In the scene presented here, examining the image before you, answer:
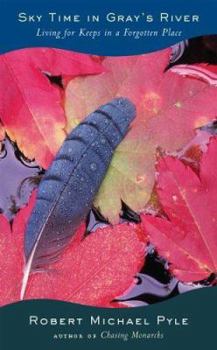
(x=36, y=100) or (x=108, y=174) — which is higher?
(x=36, y=100)

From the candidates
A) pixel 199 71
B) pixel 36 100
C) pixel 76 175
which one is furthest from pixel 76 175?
pixel 199 71

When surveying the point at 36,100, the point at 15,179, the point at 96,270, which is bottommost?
the point at 96,270

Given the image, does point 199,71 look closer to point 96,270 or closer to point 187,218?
point 187,218

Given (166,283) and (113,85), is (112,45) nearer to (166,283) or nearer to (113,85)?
(113,85)

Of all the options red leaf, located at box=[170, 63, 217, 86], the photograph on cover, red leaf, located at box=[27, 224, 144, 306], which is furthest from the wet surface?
red leaf, located at box=[170, 63, 217, 86]

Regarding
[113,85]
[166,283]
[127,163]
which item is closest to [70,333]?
[166,283]

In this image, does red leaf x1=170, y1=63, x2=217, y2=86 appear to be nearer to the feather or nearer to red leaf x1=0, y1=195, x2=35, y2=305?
the feather
